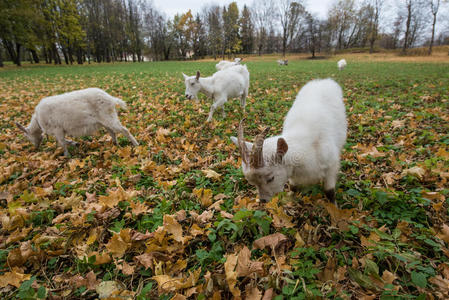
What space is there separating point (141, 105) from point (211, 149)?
17.1 feet

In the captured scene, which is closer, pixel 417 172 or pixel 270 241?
pixel 270 241

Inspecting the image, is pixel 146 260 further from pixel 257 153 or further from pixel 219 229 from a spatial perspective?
pixel 257 153

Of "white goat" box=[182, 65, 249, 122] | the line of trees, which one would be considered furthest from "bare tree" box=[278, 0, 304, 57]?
"white goat" box=[182, 65, 249, 122]

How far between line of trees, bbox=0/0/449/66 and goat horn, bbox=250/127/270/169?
4622 centimetres

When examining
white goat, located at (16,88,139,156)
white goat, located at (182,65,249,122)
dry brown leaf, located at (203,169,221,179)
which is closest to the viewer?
dry brown leaf, located at (203,169,221,179)

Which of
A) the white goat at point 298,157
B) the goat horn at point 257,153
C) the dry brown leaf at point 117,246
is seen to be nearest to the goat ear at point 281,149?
the white goat at point 298,157

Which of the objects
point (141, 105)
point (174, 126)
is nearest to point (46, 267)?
point (174, 126)

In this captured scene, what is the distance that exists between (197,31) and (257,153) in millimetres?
74230

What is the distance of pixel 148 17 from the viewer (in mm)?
63219

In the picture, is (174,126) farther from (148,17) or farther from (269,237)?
(148,17)

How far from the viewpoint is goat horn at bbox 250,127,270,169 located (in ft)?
7.42

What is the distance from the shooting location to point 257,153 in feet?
7.73

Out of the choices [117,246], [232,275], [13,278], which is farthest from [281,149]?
[13,278]

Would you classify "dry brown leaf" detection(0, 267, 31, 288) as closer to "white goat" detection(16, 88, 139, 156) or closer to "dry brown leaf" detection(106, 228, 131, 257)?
"dry brown leaf" detection(106, 228, 131, 257)
